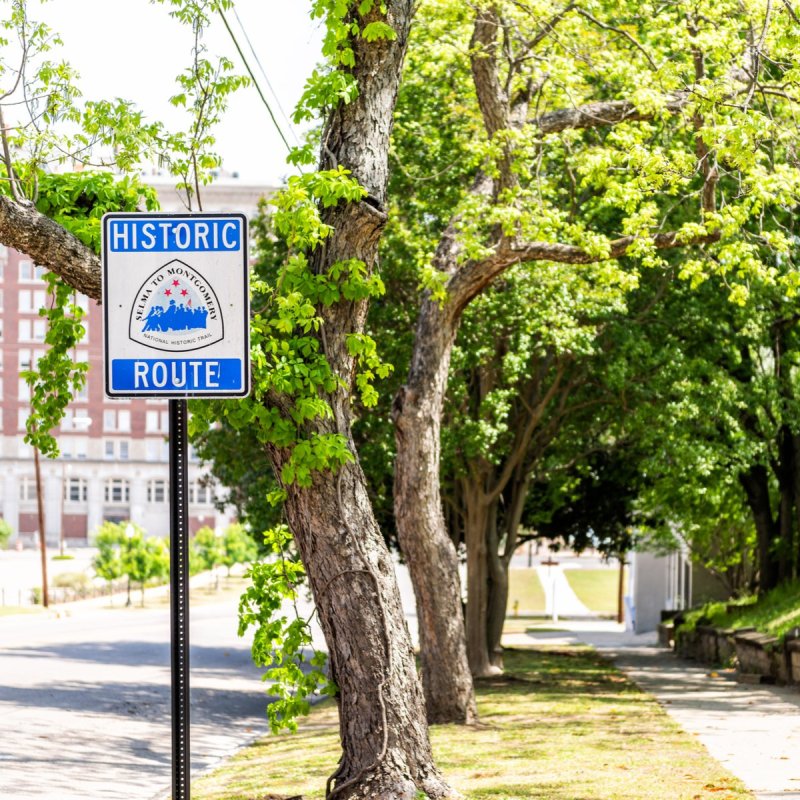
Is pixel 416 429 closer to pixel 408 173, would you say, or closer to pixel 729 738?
pixel 729 738

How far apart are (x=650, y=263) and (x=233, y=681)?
15414 mm

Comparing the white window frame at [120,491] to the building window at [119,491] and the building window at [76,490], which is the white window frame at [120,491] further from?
the building window at [76,490]

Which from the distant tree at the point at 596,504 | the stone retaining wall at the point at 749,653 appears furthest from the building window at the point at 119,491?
the stone retaining wall at the point at 749,653

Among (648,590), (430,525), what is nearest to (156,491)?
(648,590)

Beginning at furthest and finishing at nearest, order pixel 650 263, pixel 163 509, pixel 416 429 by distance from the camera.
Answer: pixel 163 509
pixel 416 429
pixel 650 263

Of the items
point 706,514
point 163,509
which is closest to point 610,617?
point 706,514

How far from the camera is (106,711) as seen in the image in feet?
60.3

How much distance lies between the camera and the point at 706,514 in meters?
29.2

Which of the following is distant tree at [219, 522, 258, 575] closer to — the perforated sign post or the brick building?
the brick building

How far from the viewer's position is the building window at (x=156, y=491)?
382ft

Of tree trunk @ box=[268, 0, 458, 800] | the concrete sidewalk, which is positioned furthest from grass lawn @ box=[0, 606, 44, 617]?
tree trunk @ box=[268, 0, 458, 800]

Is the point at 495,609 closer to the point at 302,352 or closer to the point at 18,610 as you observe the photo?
the point at 302,352

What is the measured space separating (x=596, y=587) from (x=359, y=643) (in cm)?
7243

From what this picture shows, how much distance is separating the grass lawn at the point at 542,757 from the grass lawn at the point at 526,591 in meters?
43.2
